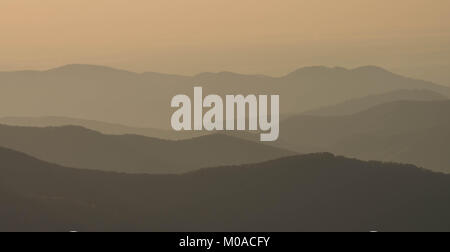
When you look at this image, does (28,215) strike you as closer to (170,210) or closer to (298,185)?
(170,210)

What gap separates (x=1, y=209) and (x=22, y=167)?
44.7m

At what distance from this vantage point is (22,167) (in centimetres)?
19288

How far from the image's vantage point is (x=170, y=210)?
187 m

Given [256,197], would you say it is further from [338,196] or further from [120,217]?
[120,217]

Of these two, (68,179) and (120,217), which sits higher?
Result: (68,179)

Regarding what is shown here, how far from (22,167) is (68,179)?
13.1m

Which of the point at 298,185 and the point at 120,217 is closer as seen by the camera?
the point at 120,217
